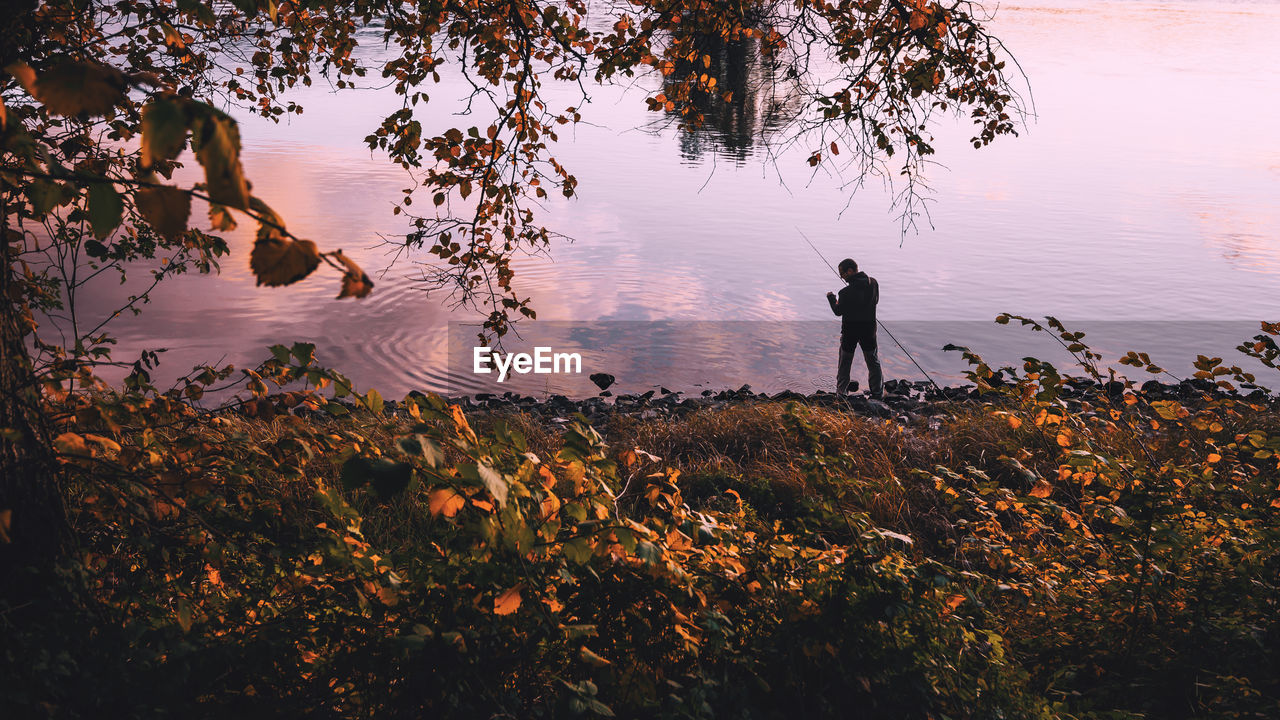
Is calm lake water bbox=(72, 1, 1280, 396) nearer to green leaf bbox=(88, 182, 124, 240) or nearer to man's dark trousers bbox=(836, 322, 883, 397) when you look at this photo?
man's dark trousers bbox=(836, 322, 883, 397)

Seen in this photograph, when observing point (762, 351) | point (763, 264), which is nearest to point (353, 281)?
point (762, 351)

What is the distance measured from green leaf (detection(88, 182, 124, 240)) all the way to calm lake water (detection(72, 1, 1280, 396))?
509cm

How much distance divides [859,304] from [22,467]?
1050 centimetres

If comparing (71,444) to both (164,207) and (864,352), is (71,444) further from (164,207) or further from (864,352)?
(864,352)

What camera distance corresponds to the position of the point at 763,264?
69.5 feet

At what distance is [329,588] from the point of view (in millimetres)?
2984

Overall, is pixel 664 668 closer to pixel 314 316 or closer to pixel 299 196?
pixel 314 316

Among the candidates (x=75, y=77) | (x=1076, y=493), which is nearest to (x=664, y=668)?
(x=75, y=77)

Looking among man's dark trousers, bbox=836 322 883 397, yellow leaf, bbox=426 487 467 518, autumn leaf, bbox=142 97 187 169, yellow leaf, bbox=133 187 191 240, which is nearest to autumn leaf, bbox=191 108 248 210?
autumn leaf, bbox=142 97 187 169

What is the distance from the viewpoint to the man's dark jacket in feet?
37.1

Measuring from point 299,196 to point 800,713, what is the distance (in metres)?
26.7

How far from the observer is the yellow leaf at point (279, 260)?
3.89 ft

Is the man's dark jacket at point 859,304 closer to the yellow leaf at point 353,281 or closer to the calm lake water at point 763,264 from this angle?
the calm lake water at point 763,264

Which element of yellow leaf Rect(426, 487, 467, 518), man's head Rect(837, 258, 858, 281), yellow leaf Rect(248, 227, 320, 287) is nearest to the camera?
yellow leaf Rect(248, 227, 320, 287)
